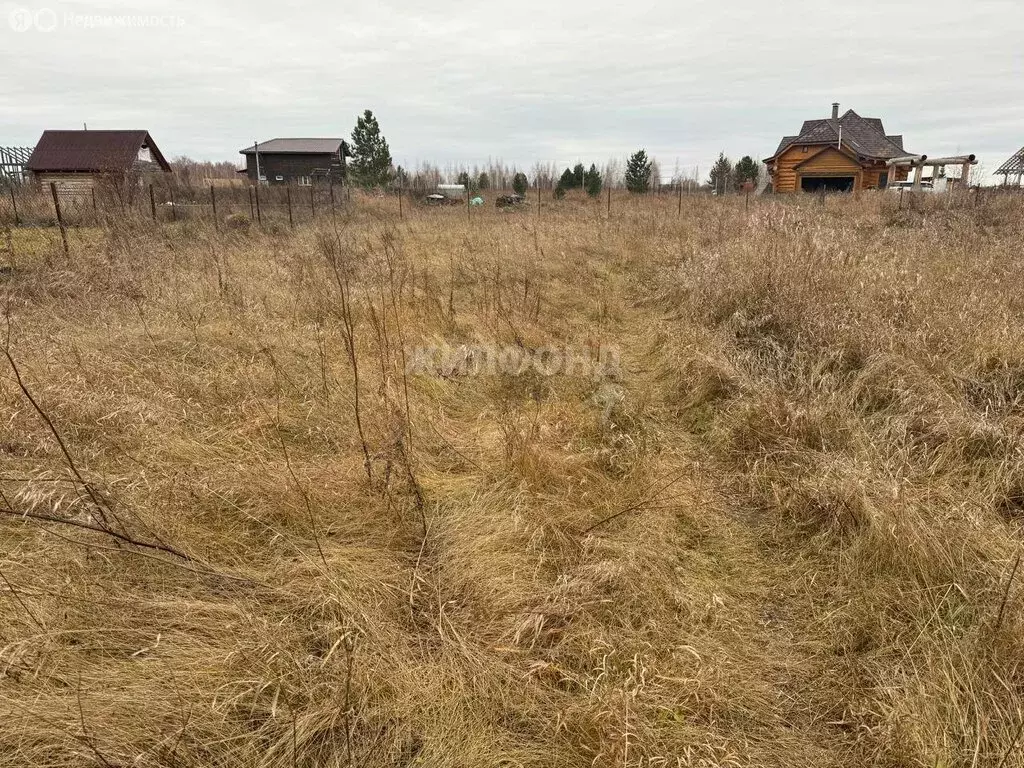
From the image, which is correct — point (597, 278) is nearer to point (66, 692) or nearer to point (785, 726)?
point (785, 726)

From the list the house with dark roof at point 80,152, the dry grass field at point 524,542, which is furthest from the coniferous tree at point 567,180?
the dry grass field at point 524,542

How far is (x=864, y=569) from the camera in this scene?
2295 millimetres

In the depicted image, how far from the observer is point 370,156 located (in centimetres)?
3866

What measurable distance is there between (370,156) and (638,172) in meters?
19.2

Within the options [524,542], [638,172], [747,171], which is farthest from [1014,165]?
[524,542]

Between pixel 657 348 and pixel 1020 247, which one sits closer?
pixel 657 348

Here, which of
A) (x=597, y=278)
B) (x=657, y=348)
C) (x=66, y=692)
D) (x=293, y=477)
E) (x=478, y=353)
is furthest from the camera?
(x=597, y=278)

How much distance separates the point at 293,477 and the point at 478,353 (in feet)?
8.00

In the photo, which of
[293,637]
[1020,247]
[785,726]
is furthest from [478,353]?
[1020,247]

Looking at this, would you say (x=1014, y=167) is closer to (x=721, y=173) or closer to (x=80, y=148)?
(x=721, y=173)

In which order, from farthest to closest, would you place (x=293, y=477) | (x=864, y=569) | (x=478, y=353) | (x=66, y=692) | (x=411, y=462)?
(x=478, y=353) < (x=411, y=462) < (x=293, y=477) < (x=864, y=569) < (x=66, y=692)

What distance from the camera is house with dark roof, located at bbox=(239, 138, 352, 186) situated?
3678cm

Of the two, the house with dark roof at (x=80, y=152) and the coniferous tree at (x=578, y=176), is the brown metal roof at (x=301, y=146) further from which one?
the coniferous tree at (x=578, y=176)

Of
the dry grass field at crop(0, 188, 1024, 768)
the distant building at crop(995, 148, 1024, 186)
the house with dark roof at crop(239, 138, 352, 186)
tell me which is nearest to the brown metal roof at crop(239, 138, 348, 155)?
the house with dark roof at crop(239, 138, 352, 186)
